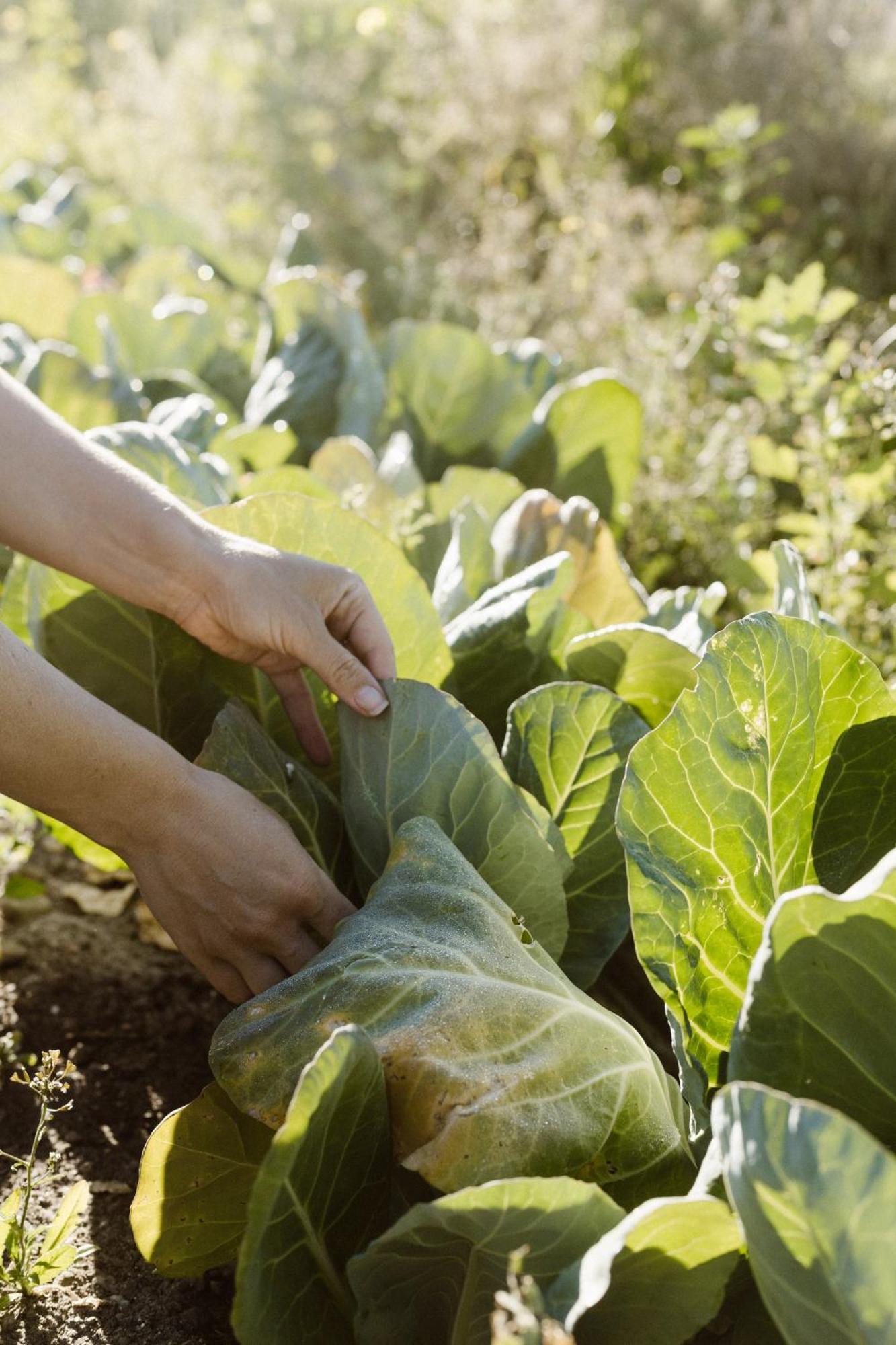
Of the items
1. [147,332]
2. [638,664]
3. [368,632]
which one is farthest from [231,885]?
[147,332]

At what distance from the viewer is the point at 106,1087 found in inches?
76.5

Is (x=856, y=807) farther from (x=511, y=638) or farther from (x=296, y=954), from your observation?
(x=296, y=954)

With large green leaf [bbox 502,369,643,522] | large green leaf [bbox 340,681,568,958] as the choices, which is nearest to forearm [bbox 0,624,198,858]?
large green leaf [bbox 340,681,568,958]

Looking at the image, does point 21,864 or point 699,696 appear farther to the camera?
point 21,864

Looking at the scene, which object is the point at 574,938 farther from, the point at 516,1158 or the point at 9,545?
the point at 9,545

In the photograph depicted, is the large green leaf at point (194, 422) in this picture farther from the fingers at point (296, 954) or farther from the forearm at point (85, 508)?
the fingers at point (296, 954)

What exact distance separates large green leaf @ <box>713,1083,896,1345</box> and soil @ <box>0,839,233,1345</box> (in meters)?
0.80

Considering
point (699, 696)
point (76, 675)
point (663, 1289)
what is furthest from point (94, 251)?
point (663, 1289)

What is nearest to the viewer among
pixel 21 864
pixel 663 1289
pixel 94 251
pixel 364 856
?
pixel 663 1289

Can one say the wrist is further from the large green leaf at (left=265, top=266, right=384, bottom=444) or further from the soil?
the large green leaf at (left=265, top=266, right=384, bottom=444)

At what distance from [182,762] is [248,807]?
0.34 feet

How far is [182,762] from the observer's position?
1553 millimetres

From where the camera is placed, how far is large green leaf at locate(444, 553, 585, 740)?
1818mm

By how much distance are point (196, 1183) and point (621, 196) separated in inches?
170
